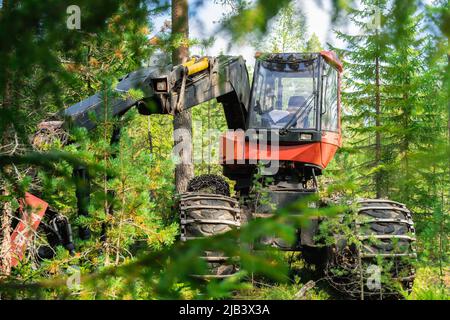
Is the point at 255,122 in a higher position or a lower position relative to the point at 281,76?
lower

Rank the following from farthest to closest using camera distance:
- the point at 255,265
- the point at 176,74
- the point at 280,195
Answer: the point at 280,195
the point at 176,74
the point at 255,265

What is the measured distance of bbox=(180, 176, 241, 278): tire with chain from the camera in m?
5.62

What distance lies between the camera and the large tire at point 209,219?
5.63m

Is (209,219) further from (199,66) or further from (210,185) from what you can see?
(210,185)

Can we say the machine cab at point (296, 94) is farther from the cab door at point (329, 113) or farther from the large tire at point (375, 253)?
the large tire at point (375, 253)

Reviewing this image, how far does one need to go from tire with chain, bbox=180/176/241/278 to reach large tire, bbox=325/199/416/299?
4.25 ft

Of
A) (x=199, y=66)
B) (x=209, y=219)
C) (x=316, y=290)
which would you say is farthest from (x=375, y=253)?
(x=199, y=66)

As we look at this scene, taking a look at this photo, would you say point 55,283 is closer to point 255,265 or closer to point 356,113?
point 255,265

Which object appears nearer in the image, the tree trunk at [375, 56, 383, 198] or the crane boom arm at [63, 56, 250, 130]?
the crane boom arm at [63, 56, 250, 130]

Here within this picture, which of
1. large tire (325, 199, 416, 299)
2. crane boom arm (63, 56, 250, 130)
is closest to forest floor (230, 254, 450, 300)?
large tire (325, 199, 416, 299)

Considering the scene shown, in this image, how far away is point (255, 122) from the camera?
24.8 feet

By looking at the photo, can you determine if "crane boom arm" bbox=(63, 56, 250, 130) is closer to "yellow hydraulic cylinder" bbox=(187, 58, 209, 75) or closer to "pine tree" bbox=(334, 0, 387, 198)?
"yellow hydraulic cylinder" bbox=(187, 58, 209, 75)
